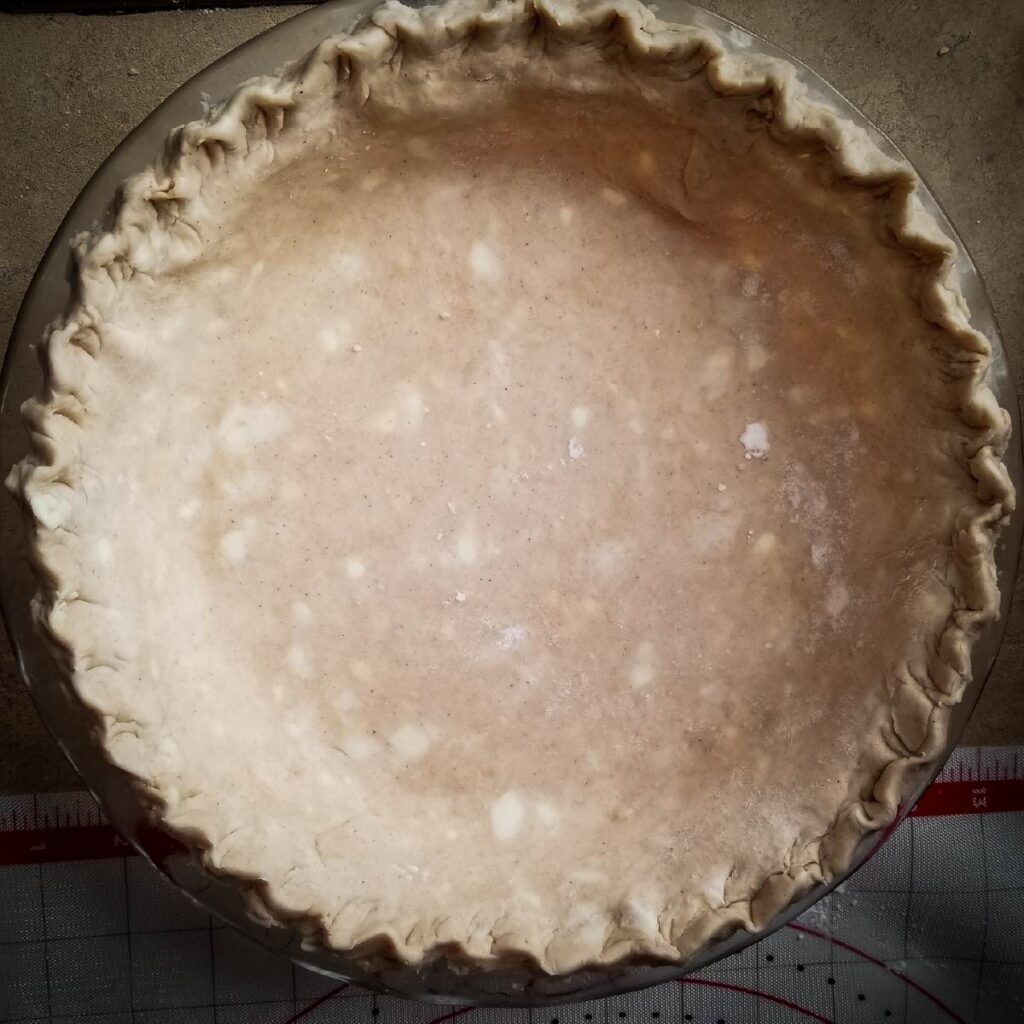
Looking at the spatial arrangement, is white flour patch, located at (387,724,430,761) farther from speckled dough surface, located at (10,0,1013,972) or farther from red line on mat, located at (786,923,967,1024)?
red line on mat, located at (786,923,967,1024)

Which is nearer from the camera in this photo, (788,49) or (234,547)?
(234,547)

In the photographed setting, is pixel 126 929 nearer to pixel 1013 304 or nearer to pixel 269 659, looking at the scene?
pixel 269 659

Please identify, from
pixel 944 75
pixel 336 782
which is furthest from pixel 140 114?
pixel 944 75

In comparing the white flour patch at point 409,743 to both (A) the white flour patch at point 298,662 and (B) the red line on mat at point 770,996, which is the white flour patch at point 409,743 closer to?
(A) the white flour patch at point 298,662

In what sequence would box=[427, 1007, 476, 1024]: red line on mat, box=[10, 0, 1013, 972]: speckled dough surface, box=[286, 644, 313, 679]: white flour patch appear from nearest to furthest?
box=[10, 0, 1013, 972]: speckled dough surface → box=[286, 644, 313, 679]: white flour patch → box=[427, 1007, 476, 1024]: red line on mat

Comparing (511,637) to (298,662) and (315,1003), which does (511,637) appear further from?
(315,1003)

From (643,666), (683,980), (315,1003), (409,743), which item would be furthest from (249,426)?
(683,980)

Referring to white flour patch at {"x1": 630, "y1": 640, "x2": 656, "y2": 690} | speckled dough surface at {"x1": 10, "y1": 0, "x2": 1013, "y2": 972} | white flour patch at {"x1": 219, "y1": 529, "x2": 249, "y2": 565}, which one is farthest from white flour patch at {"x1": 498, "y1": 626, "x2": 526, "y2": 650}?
white flour patch at {"x1": 219, "y1": 529, "x2": 249, "y2": 565}
